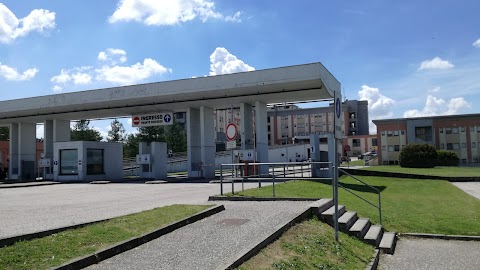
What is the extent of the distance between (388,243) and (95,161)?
29102 millimetres

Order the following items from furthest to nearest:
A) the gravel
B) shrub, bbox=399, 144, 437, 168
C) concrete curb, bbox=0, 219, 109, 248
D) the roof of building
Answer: shrub, bbox=399, 144, 437, 168 → the roof of building → concrete curb, bbox=0, 219, 109, 248 → the gravel

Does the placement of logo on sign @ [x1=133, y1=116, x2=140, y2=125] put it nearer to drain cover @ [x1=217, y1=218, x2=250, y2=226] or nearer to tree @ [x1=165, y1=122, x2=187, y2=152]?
drain cover @ [x1=217, y1=218, x2=250, y2=226]

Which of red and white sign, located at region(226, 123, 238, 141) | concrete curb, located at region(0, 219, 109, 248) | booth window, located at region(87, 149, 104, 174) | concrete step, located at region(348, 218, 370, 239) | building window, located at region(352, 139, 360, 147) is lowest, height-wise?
concrete step, located at region(348, 218, 370, 239)

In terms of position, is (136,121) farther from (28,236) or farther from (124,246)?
(124,246)

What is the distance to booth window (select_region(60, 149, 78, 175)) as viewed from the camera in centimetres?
3406

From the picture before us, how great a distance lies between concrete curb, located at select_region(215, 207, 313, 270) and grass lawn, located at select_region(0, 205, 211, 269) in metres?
2.22

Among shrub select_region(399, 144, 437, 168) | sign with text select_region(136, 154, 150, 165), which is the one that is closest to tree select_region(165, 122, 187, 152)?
shrub select_region(399, 144, 437, 168)

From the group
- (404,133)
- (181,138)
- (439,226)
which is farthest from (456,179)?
(181,138)

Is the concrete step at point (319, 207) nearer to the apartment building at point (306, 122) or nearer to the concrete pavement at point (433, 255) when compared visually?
the concrete pavement at point (433, 255)

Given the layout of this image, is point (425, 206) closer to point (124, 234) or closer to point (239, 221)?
point (239, 221)

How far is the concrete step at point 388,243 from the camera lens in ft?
31.0

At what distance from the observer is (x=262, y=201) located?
12.6 metres

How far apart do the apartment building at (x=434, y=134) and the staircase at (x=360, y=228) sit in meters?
61.4

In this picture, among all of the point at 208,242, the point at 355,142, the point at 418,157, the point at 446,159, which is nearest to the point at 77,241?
the point at 208,242
